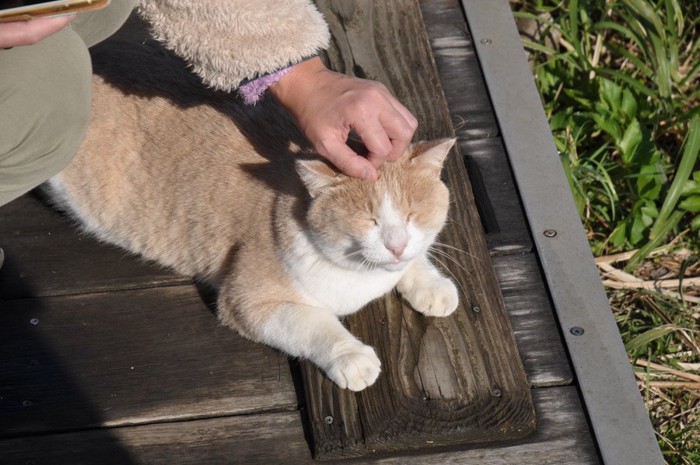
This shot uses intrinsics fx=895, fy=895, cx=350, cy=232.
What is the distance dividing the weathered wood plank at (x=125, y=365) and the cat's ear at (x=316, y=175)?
498mm

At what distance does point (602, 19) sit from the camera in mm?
3900

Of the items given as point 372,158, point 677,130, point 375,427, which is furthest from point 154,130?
point 677,130

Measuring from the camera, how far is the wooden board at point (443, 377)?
222 centimetres

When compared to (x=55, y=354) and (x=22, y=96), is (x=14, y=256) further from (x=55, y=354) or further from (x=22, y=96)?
(x=22, y=96)

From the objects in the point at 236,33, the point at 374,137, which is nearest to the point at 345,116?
the point at 374,137

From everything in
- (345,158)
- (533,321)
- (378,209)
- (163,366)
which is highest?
(345,158)

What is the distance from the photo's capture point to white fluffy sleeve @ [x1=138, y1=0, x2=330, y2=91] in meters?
2.14

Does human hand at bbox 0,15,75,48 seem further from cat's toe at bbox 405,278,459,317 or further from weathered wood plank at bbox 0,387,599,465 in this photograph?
cat's toe at bbox 405,278,459,317

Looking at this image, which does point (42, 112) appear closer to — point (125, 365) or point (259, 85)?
point (259, 85)

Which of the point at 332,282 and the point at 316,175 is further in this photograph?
the point at 332,282

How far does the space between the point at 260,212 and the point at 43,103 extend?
0.63m

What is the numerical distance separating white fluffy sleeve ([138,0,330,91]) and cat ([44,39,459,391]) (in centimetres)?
29

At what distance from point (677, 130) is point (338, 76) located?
78.4 inches

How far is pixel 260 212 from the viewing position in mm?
2457
